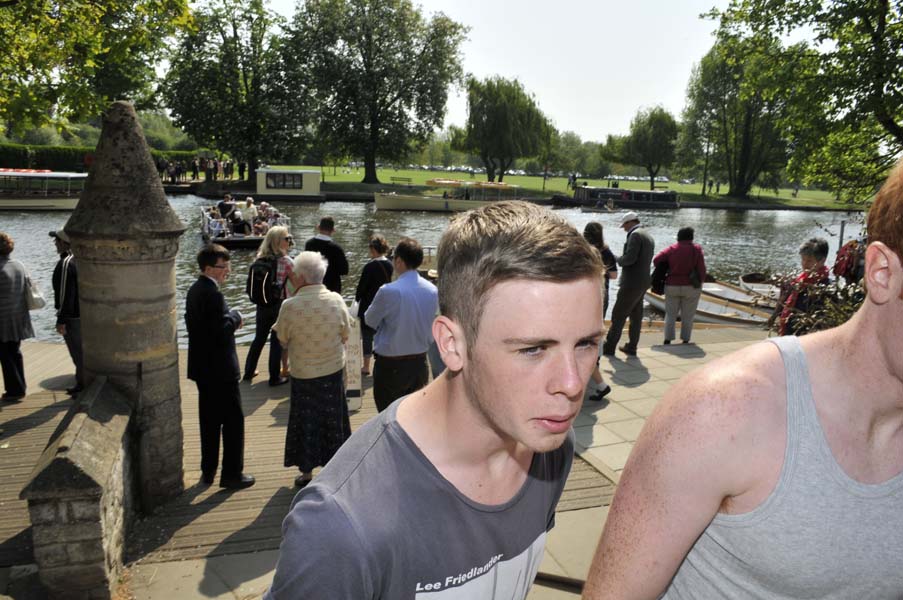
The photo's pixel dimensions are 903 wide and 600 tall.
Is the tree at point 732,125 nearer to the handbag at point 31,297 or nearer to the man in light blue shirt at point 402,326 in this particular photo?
the man in light blue shirt at point 402,326

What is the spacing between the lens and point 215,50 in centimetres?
4981

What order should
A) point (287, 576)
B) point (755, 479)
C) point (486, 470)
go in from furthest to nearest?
point (486, 470), point (755, 479), point (287, 576)

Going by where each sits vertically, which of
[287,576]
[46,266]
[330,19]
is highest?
[330,19]

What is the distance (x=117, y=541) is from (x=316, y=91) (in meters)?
53.5

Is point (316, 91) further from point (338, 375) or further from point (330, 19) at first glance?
point (338, 375)

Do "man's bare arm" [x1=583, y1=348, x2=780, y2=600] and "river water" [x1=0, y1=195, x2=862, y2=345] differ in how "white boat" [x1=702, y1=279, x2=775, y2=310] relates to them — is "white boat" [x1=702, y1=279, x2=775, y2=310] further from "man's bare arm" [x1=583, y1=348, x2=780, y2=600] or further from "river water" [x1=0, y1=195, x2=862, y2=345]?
"man's bare arm" [x1=583, y1=348, x2=780, y2=600]

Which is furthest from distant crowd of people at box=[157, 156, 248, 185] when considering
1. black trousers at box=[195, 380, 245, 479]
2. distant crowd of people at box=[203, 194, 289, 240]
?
black trousers at box=[195, 380, 245, 479]

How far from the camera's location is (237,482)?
5.62 m

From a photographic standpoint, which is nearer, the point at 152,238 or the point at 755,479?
the point at 755,479

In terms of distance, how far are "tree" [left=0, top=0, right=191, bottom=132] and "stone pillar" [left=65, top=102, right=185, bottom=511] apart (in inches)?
255

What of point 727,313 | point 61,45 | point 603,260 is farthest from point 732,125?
point 61,45

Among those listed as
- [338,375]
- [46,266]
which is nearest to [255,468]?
[338,375]

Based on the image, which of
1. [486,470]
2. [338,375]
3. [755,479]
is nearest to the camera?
[755,479]

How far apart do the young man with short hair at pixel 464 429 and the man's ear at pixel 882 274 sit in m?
0.57
